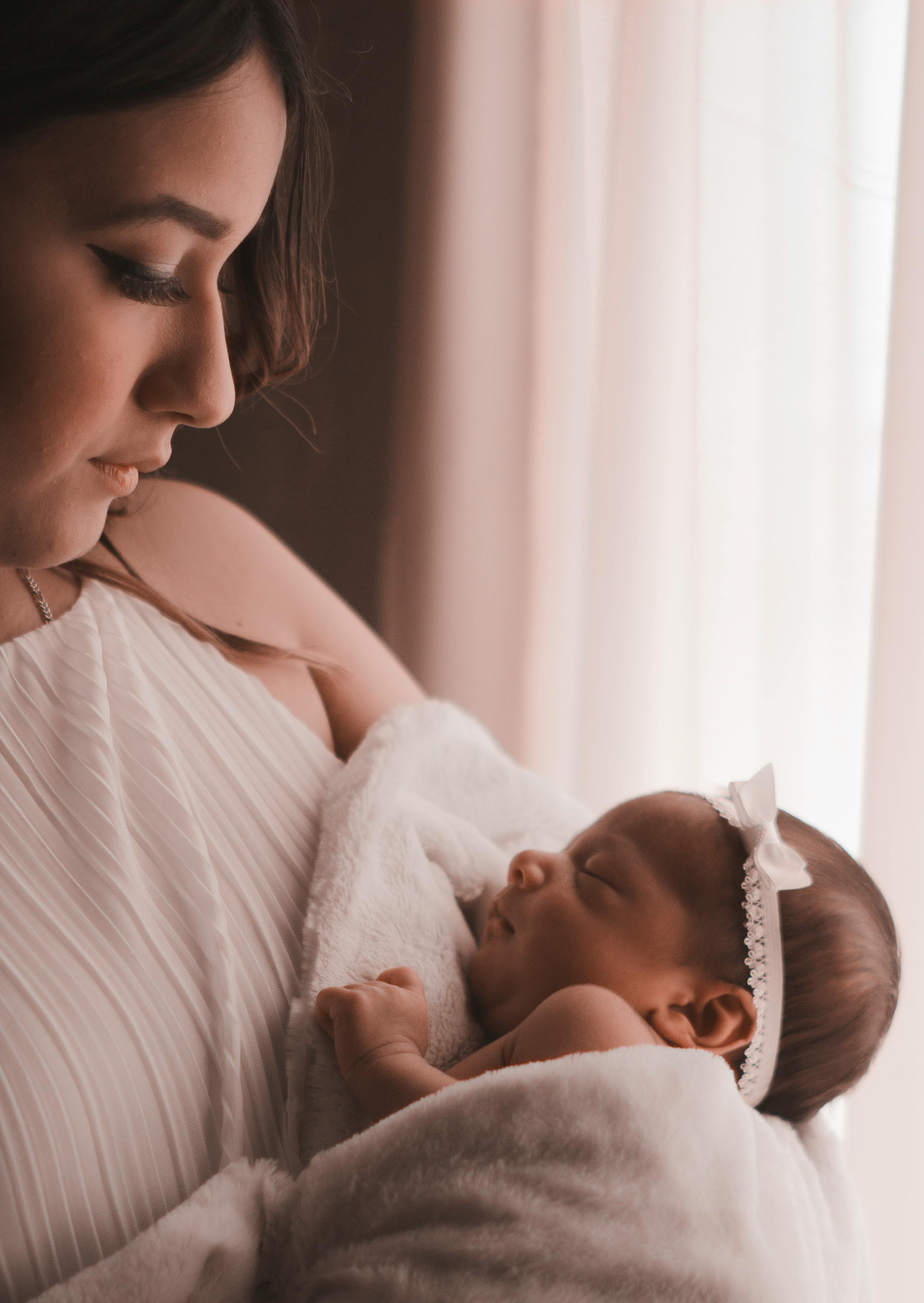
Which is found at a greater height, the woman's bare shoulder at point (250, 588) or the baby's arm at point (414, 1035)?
the woman's bare shoulder at point (250, 588)

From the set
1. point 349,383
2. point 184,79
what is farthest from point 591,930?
point 349,383

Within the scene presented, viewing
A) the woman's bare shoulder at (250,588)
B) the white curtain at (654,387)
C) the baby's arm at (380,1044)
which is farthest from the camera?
the white curtain at (654,387)

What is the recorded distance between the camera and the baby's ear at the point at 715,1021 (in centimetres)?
103

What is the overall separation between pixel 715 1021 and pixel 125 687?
717mm

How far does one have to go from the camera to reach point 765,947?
1.02 m

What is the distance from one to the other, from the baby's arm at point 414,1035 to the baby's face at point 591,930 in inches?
2.6

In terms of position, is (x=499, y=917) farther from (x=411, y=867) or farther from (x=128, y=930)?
(x=128, y=930)

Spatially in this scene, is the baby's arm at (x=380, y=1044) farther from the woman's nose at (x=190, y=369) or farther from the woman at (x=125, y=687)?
the woman's nose at (x=190, y=369)

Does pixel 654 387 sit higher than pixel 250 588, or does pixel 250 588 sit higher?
pixel 654 387

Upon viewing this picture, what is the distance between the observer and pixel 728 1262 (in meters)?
0.70

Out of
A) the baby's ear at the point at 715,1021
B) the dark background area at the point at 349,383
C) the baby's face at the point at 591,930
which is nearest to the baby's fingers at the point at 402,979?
the baby's face at the point at 591,930

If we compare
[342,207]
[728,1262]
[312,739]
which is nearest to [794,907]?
[728,1262]

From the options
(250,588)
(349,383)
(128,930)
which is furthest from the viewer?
(349,383)

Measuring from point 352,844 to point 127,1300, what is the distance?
1.49 feet
